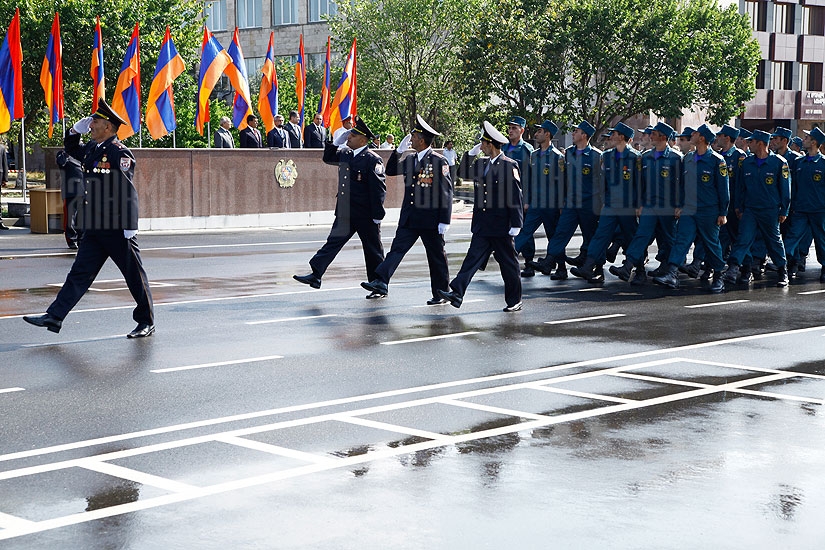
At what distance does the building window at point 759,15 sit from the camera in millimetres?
67562

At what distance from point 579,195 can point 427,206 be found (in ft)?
12.0

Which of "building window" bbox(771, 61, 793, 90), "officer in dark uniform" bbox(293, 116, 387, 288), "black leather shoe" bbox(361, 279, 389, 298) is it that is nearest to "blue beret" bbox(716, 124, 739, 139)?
"officer in dark uniform" bbox(293, 116, 387, 288)

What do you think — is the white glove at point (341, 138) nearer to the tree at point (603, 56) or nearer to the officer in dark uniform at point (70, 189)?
the officer in dark uniform at point (70, 189)

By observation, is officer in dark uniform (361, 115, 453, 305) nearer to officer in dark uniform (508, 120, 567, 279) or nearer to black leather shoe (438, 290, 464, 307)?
black leather shoe (438, 290, 464, 307)

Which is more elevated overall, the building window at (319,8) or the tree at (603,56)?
the building window at (319,8)

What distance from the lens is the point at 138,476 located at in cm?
655

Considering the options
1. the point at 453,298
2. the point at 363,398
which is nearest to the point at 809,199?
the point at 453,298

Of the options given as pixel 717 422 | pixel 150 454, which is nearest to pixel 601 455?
pixel 717 422

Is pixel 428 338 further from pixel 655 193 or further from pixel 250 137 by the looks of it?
pixel 250 137

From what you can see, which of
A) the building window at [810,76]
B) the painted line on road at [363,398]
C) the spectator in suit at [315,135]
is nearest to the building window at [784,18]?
the building window at [810,76]

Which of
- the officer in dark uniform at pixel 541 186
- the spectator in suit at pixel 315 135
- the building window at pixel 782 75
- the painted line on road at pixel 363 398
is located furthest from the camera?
the building window at pixel 782 75

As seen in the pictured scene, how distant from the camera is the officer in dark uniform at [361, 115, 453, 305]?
1386 cm

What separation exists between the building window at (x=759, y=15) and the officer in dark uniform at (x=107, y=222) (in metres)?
60.3

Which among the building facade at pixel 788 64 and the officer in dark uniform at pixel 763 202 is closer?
the officer in dark uniform at pixel 763 202
